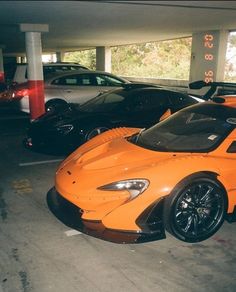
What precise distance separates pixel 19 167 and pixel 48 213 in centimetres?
224

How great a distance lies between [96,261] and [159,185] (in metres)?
1.02

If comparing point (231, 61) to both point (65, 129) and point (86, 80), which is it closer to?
point (86, 80)

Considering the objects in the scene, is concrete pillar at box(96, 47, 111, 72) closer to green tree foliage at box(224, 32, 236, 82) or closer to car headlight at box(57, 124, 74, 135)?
green tree foliage at box(224, 32, 236, 82)

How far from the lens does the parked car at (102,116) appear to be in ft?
22.4

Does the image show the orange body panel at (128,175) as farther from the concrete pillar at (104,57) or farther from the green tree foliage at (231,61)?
the green tree foliage at (231,61)

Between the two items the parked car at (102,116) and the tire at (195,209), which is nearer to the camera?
the tire at (195,209)

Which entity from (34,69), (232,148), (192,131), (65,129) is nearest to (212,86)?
(192,131)

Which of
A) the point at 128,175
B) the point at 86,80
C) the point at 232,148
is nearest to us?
the point at 128,175

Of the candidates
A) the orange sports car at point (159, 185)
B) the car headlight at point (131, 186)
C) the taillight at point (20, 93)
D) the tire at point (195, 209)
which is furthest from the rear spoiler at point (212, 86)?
the taillight at point (20, 93)

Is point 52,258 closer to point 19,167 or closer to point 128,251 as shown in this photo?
point 128,251

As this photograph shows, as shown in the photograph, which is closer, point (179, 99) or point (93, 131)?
point (93, 131)

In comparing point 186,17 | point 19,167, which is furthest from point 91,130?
point 186,17

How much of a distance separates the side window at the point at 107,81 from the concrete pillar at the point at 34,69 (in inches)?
77.0

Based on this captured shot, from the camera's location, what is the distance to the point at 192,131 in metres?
4.53
